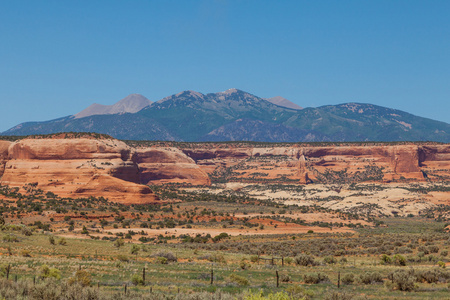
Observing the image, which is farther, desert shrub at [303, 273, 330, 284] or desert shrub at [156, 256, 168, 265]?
desert shrub at [156, 256, 168, 265]

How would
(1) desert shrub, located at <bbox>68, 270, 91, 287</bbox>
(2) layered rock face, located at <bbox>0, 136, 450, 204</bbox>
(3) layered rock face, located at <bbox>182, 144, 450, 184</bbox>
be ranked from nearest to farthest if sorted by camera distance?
1. (1) desert shrub, located at <bbox>68, 270, 91, 287</bbox>
2. (2) layered rock face, located at <bbox>0, 136, 450, 204</bbox>
3. (3) layered rock face, located at <bbox>182, 144, 450, 184</bbox>

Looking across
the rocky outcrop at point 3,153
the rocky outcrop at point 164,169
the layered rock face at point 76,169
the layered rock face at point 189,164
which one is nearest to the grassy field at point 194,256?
the layered rock face at point 76,169

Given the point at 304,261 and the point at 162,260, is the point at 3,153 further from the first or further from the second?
the point at 304,261

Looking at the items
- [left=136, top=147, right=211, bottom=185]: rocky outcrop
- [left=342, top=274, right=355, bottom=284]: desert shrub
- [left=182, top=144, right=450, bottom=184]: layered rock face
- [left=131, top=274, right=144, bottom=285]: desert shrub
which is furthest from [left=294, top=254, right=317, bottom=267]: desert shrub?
[left=182, top=144, right=450, bottom=184]: layered rock face

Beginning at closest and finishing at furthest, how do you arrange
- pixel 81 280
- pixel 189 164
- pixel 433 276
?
pixel 81 280 < pixel 433 276 < pixel 189 164

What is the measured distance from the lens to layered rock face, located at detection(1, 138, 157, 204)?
65.2m

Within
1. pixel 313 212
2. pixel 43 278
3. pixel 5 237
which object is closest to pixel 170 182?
pixel 313 212

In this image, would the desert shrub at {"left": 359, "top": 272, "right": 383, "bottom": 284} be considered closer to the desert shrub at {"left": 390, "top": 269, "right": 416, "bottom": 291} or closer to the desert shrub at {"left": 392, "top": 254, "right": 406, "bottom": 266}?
the desert shrub at {"left": 390, "top": 269, "right": 416, "bottom": 291}

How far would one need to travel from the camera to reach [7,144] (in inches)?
3076

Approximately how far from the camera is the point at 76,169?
223 feet

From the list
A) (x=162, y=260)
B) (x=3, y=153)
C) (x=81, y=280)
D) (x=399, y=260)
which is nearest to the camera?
(x=81, y=280)

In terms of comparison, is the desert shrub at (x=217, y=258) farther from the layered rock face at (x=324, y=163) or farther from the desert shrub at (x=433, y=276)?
the layered rock face at (x=324, y=163)

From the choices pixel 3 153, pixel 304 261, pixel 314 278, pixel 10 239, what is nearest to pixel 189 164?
pixel 3 153

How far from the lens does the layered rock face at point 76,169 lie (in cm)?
6519
